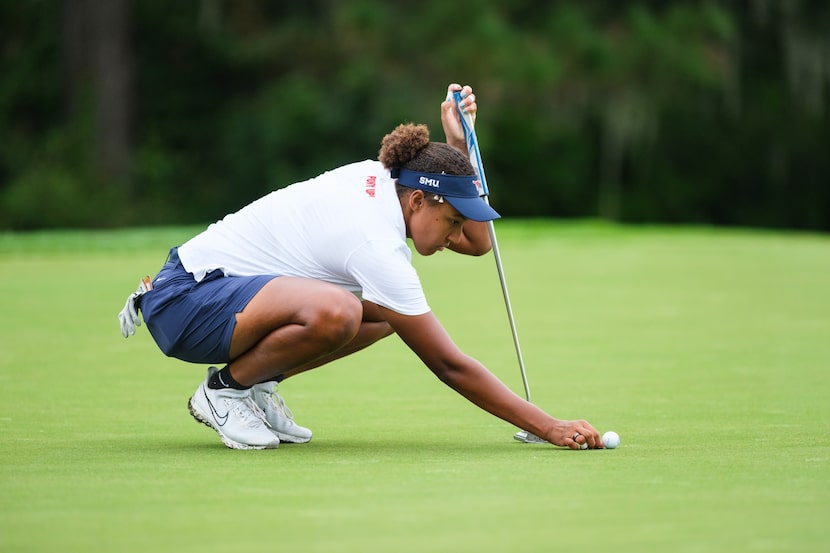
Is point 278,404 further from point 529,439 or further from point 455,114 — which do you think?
point 455,114

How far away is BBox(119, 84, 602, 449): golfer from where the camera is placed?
5.08 metres

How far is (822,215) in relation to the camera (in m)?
34.1

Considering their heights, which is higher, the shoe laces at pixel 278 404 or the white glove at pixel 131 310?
the white glove at pixel 131 310

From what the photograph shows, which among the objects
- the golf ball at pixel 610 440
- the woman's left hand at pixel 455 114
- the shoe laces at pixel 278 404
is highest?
the woman's left hand at pixel 455 114

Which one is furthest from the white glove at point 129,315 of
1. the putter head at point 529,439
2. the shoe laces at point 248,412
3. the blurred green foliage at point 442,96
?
the blurred green foliage at point 442,96

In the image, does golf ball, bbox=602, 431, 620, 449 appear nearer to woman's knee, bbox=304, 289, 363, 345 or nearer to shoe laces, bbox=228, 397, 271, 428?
woman's knee, bbox=304, 289, 363, 345

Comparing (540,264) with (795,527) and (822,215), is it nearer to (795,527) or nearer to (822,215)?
(795,527)

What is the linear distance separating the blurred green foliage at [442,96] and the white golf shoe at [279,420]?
20123mm

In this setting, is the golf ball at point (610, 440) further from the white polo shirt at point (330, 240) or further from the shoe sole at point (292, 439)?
the shoe sole at point (292, 439)

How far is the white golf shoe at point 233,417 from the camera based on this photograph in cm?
537

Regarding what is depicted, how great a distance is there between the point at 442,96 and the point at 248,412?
23.6m

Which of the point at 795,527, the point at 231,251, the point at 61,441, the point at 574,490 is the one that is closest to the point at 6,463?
the point at 61,441

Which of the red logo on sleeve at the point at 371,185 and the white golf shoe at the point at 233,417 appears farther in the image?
the white golf shoe at the point at 233,417

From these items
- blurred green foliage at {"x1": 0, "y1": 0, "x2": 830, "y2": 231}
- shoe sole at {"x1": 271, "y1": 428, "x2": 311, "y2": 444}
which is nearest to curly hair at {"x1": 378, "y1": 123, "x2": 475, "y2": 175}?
shoe sole at {"x1": 271, "y1": 428, "x2": 311, "y2": 444}
